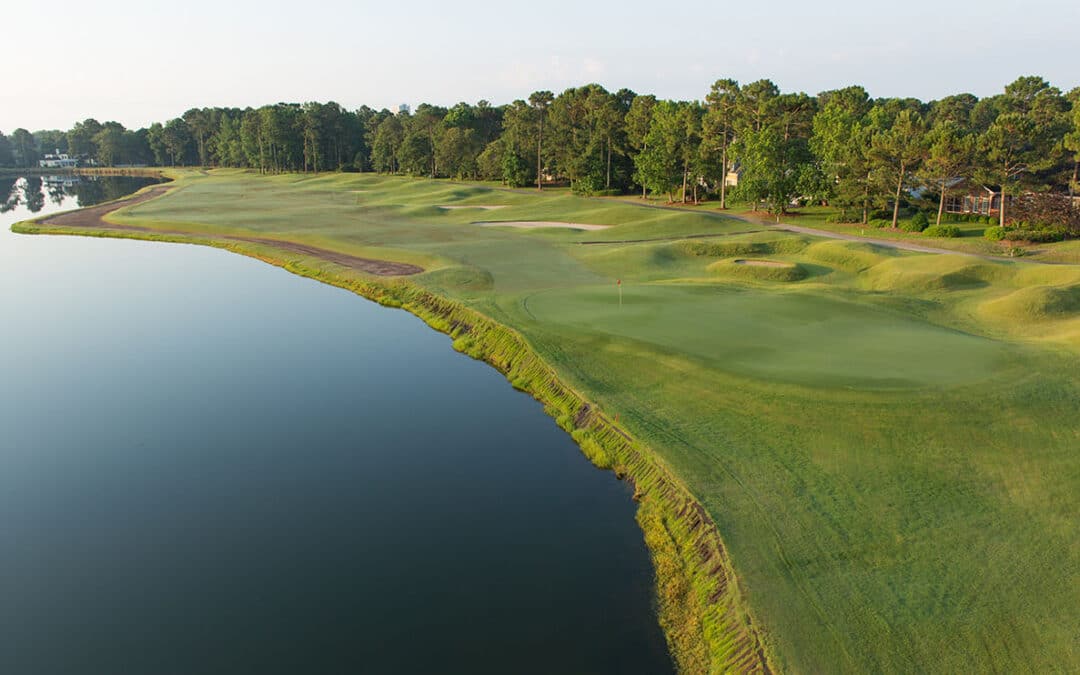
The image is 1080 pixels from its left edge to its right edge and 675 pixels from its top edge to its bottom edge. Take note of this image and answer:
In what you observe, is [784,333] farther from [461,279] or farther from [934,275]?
[461,279]

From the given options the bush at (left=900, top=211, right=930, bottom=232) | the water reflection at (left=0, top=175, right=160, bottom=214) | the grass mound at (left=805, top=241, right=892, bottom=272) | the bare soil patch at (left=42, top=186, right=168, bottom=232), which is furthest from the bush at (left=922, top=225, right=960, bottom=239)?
the water reflection at (left=0, top=175, right=160, bottom=214)

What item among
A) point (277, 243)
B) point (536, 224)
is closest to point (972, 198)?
point (536, 224)

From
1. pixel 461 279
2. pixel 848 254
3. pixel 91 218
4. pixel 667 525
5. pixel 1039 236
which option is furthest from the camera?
pixel 91 218

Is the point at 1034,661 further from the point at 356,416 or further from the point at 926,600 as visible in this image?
the point at 356,416

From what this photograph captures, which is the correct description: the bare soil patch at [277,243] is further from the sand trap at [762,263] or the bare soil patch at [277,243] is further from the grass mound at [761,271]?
the sand trap at [762,263]

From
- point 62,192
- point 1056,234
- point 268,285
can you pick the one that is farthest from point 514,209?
point 62,192

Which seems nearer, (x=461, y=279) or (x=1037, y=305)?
(x=1037, y=305)

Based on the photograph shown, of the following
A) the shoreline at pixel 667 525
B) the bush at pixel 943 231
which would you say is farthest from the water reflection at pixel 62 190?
the bush at pixel 943 231
